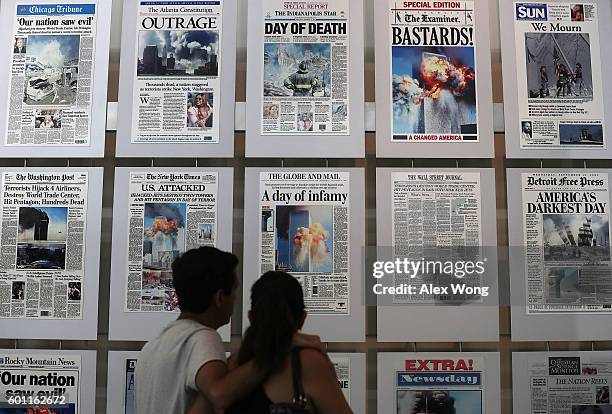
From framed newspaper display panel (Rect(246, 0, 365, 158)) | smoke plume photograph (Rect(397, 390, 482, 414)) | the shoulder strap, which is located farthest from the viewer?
framed newspaper display panel (Rect(246, 0, 365, 158))

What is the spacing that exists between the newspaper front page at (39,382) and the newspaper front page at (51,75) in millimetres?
978

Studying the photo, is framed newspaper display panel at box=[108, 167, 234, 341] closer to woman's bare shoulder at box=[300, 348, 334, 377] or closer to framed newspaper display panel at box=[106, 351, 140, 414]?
framed newspaper display panel at box=[106, 351, 140, 414]

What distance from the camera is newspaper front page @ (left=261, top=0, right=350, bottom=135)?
2.76m

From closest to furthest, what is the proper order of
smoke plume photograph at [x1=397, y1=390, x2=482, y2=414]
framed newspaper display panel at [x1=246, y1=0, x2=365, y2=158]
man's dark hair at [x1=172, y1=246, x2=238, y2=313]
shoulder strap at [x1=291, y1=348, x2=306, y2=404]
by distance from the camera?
shoulder strap at [x1=291, y1=348, x2=306, y2=404] < man's dark hair at [x1=172, y1=246, x2=238, y2=313] < smoke plume photograph at [x1=397, y1=390, x2=482, y2=414] < framed newspaper display panel at [x1=246, y1=0, x2=365, y2=158]

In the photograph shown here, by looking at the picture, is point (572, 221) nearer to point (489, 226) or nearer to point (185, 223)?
point (489, 226)

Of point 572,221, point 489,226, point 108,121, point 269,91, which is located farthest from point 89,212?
point 572,221

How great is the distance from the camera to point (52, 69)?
285cm

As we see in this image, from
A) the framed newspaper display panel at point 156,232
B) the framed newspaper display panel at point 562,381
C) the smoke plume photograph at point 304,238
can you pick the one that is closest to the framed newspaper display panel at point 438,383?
the framed newspaper display panel at point 562,381

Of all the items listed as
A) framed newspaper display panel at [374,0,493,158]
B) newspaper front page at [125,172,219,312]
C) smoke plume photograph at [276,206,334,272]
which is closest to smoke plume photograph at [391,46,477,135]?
framed newspaper display panel at [374,0,493,158]

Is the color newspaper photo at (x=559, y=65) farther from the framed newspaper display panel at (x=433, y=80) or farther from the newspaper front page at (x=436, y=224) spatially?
the newspaper front page at (x=436, y=224)

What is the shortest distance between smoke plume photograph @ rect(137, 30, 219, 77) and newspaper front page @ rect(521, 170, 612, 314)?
1553 mm

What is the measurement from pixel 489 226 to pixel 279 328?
1.56 metres

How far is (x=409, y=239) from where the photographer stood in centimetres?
271

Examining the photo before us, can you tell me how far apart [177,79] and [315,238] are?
38.4 inches
